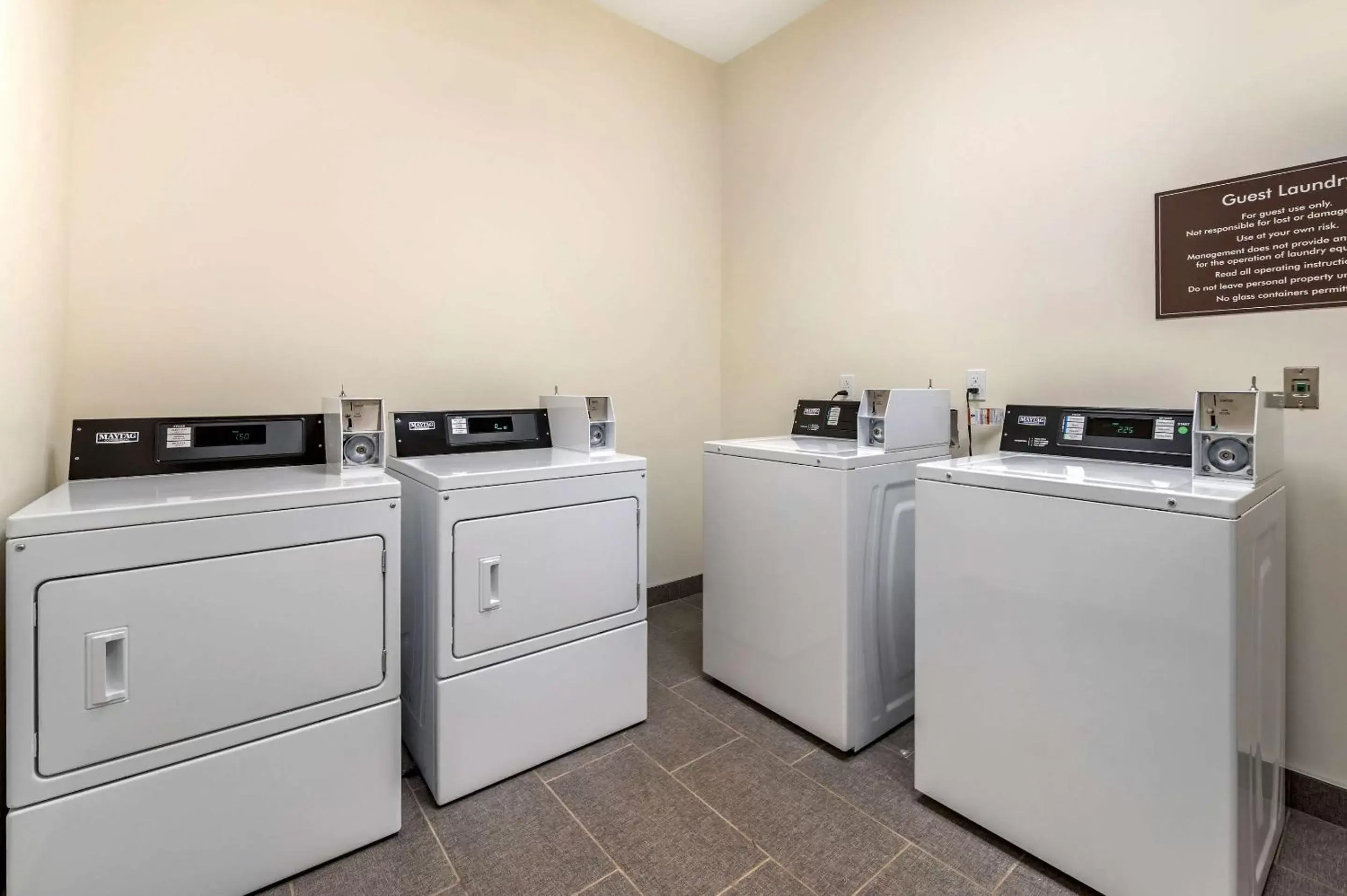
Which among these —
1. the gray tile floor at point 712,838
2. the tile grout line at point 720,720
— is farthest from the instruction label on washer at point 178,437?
the tile grout line at point 720,720

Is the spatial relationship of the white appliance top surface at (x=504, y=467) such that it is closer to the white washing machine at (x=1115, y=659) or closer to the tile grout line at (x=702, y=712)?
the tile grout line at (x=702, y=712)

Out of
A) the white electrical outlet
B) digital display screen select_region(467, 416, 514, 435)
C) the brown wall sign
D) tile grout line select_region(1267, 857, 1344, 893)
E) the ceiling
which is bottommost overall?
tile grout line select_region(1267, 857, 1344, 893)

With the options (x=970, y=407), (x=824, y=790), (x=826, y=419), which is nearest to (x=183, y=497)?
Result: (x=824, y=790)

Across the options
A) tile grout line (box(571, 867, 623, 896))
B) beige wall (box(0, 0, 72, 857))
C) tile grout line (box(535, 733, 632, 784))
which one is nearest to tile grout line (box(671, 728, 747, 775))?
tile grout line (box(535, 733, 632, 784))

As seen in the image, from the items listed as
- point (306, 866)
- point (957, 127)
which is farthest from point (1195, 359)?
point (306, 866)

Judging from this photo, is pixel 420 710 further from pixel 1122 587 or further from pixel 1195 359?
pixel 1195 359

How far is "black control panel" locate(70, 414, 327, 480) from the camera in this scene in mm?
1699

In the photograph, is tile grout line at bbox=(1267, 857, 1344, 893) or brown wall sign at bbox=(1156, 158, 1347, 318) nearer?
tile grout line at bbox=(1267, 857, 1344, 893)

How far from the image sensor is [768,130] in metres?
3.14

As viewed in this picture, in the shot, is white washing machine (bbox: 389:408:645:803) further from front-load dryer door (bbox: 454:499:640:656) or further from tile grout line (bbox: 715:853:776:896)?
tile grout line (bbox: 715:853:776:896)

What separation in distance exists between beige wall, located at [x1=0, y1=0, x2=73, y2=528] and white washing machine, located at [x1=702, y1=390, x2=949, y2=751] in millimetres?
1916

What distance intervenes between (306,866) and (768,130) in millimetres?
3385

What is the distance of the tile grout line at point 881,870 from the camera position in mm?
1455

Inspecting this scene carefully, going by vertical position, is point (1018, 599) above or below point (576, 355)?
below
